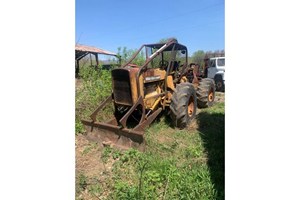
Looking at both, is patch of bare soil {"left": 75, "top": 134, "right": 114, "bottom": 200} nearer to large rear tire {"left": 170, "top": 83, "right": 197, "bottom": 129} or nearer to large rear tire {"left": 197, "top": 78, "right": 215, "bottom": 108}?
large rear tire {"left": 170, "top": 83, "right": 197, "bottom": 129}

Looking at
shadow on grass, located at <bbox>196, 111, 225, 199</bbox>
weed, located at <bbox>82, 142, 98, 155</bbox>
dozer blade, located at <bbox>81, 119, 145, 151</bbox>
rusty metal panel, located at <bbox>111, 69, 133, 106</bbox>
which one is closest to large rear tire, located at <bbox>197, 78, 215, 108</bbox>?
shadow on grass, located at <bbox>196, 111, 225, 199</bbox>

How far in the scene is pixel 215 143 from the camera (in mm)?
4230

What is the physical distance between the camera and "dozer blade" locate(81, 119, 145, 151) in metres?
4.20

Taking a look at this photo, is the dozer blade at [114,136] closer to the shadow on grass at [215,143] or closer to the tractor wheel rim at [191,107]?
the shadow on grass at [215,143]

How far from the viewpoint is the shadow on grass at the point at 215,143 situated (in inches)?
116

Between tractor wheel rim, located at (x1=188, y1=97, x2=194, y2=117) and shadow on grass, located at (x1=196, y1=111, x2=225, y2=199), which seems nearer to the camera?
shadow on grass, located at (x1=196, y1=111, x2=225, y2=199)

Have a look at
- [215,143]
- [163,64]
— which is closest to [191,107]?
[163,64]

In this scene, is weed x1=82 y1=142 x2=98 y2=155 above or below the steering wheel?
below

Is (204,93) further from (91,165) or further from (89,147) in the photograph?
(91,165)

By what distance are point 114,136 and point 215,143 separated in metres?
1.90

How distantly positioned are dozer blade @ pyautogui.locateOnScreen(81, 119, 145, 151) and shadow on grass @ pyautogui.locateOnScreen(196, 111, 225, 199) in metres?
1.22

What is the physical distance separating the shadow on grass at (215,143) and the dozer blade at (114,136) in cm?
122

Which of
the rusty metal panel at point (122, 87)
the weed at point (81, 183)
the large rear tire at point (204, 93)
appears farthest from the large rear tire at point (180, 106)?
the weed at point (81, 183)
